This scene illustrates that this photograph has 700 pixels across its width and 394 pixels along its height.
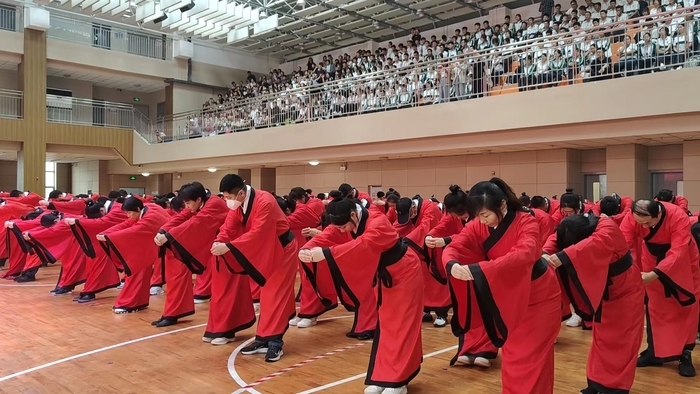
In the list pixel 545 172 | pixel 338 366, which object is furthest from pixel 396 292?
pixel 545 172

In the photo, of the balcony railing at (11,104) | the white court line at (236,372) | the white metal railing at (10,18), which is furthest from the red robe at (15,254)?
the white metal railing at (10,18)

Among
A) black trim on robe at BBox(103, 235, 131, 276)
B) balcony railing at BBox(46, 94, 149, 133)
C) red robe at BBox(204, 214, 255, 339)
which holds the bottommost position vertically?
red robe at BBox(204, 214, 255, 339)

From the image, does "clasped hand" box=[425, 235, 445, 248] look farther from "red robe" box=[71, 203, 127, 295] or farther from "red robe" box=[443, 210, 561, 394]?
"red robe" box=[71, 203, 127, 295]

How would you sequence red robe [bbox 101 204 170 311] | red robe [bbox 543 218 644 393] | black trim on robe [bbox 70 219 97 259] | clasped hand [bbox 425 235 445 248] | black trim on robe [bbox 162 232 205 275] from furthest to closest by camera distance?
black trim on robe [bbox 70 219 97 259] → red robe [bbox 101 204 170 311] → black trim on robe [bbox 162 232 205 275] → clasped hand [bbox 425 235 445 248] → red robe [bbox 543 218 644 393]

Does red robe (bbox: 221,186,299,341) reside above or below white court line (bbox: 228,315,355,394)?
above

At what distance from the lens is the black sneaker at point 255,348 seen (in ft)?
18.5

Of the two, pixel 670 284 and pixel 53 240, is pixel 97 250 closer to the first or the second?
pixel 53 240

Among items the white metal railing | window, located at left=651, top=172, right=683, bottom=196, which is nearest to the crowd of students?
window, located at left=651, top=172, right=683, bottom=196

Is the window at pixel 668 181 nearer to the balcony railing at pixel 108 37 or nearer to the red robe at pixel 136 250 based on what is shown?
the red robe at pixel 136 250

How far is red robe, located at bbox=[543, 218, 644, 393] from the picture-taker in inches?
156

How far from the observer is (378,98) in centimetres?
1437

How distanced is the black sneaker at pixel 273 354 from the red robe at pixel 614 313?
270 centimetres

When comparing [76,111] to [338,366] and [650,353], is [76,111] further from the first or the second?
[650,353]

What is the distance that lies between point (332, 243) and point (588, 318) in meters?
2.14
